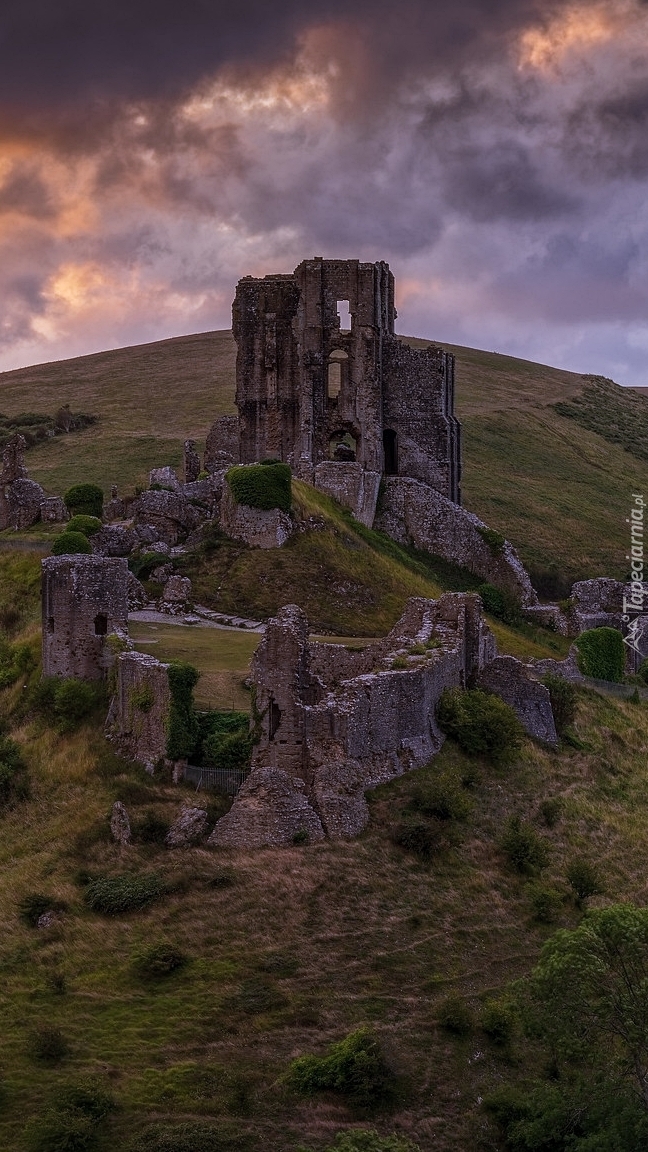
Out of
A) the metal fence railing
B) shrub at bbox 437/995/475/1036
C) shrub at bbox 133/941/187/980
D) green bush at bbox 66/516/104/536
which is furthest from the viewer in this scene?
green bush at bbox 66/516/104/536

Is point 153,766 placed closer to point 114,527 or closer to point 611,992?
point 611,992

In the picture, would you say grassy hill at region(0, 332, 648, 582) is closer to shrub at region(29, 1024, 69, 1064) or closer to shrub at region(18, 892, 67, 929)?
shrub at region(18, 892, 67, 929)

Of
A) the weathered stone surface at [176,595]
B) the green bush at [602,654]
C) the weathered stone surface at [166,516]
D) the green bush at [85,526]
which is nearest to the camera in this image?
the weathered stone surface at [176,595]

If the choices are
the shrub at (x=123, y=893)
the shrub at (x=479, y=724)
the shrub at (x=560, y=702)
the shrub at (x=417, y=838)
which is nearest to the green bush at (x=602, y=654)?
the shrub at (x=560, y=702)

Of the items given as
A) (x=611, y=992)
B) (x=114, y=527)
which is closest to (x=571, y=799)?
(x=611, y=992)

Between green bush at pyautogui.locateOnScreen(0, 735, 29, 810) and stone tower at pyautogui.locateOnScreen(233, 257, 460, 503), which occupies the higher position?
stone tower at pyautogui.locateOnScreen(233, 257, 460, 503)

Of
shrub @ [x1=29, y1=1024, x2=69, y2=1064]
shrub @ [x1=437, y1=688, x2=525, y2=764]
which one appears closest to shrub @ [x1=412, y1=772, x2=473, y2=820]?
shrub @ [x1=437, y1=688, x2=525, y2=764]

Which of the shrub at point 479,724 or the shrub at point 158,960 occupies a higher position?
the shrub at point 479,724

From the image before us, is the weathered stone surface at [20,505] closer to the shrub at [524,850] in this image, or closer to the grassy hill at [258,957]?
the grassy hill at [258,957]

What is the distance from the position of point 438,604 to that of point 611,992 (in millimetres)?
14631

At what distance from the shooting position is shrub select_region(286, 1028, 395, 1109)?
741 inches

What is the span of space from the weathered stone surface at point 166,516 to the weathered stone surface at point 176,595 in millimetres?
5268

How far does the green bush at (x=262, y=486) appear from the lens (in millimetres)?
45312

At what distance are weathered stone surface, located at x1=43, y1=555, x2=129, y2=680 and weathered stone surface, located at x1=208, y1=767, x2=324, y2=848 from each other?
6.75 m
